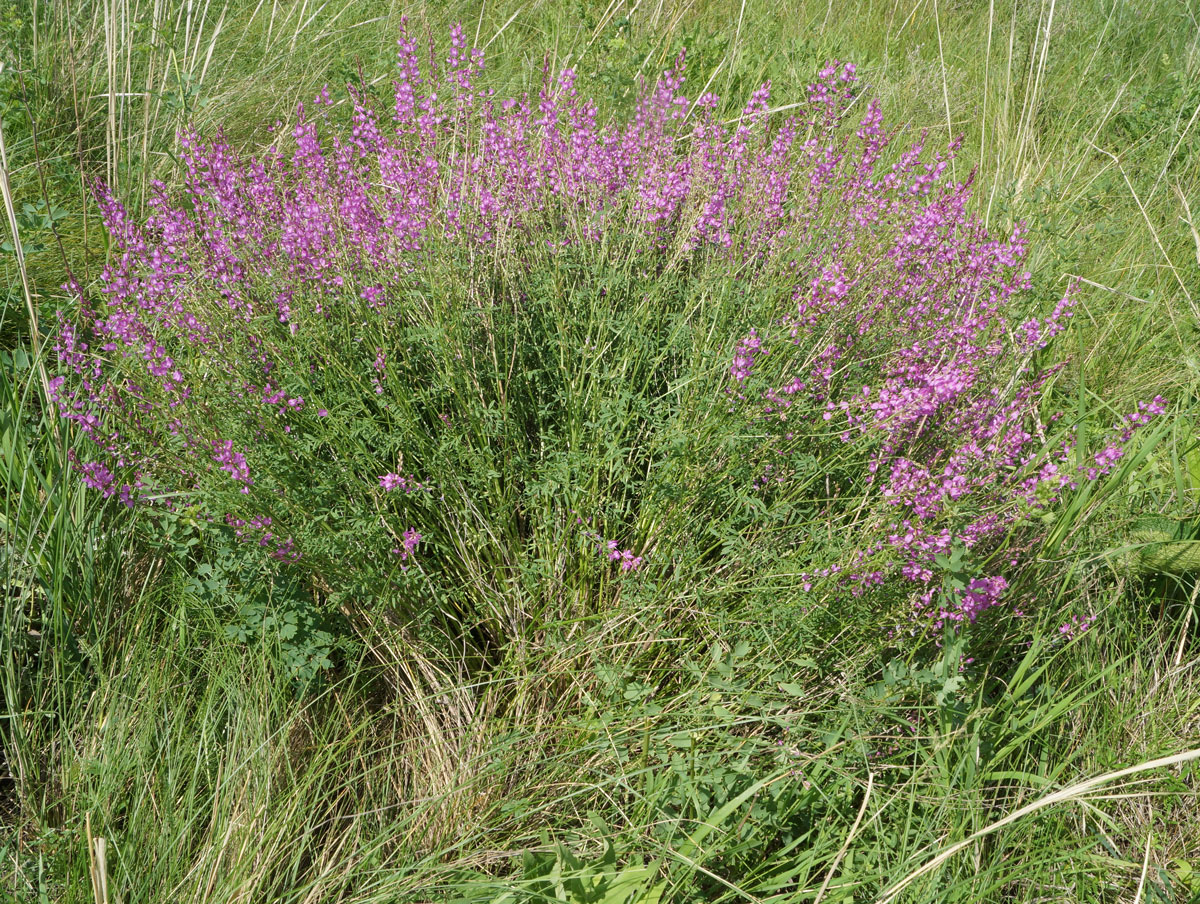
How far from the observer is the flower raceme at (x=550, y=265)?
201cm

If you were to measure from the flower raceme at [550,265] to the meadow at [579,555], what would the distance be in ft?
0.06

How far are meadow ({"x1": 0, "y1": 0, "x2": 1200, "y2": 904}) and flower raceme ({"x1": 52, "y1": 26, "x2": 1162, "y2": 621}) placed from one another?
0.02 m

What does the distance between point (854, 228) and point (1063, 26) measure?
3.57 m

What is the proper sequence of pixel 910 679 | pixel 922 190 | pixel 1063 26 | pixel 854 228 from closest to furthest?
1. pixel 910 679
2. pixel 854 228
3. pixel 922 190
4. pixel 1063 26

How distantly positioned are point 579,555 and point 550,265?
0.81 meters

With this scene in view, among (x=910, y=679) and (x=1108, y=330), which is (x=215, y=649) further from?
(x=1108, y=330)

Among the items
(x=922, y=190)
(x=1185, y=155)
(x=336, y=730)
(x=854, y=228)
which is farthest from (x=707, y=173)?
(x=1185, y=155)

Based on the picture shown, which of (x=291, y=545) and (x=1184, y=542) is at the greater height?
(x=1184, y=542)

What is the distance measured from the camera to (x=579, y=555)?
2.22 m

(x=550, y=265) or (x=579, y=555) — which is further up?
(x=550, y=265)

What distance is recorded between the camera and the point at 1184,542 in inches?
86.7

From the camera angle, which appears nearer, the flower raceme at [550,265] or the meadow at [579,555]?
the meadow at [579,555]

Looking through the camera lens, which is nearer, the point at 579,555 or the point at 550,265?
the point at 579,555

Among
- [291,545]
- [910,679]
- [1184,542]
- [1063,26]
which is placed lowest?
[291,545]
